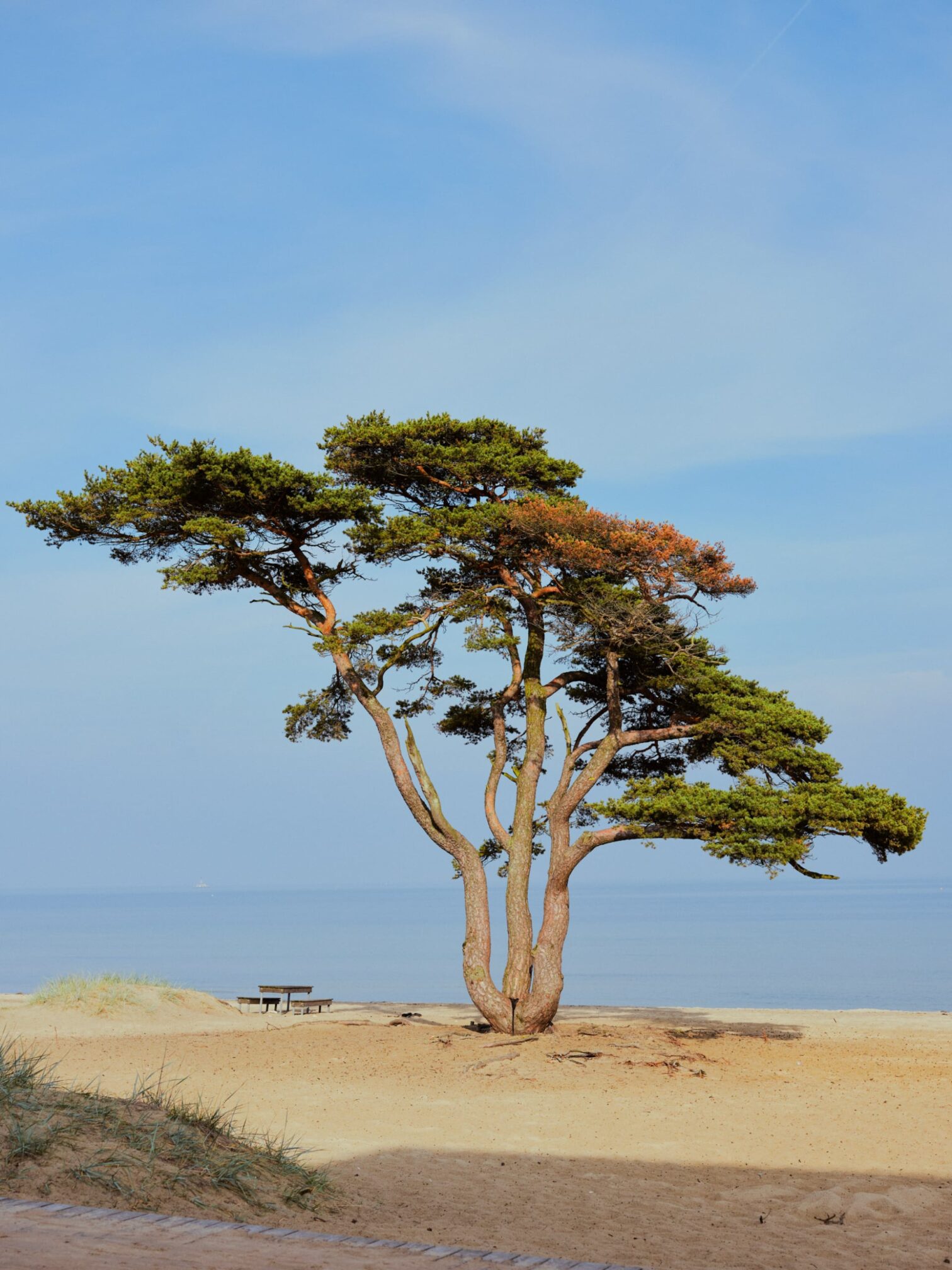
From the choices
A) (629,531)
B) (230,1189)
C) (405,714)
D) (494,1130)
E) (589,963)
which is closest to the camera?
(230,1189)

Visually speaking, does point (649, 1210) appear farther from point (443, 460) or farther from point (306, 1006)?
point (306, 1006)

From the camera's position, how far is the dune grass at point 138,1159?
6.63 meters

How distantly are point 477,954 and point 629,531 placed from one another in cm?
644

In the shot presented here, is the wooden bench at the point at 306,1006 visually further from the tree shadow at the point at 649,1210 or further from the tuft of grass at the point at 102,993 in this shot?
the tree shadow at the point at 649,1210

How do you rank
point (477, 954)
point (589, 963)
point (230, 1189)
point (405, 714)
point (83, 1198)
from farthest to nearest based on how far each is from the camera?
point (589, 963) < point (405, 714) < point (477, 954) < point (230, 1189) < point (83, 1198)

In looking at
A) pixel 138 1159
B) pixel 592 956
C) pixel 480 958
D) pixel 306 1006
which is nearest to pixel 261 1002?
pixel 306 1006

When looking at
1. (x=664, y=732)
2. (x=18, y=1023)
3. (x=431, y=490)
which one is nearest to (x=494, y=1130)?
(x=664, y=732)

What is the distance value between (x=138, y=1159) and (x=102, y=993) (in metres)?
14.1

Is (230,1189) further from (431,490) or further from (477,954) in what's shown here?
(431,490)

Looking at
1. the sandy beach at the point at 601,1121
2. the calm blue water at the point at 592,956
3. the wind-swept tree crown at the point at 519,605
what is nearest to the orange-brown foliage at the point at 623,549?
the wind-swept tree crown at the point at 519,605

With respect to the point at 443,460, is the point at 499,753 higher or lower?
lower

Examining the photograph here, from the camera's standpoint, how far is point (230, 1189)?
718 centimetres

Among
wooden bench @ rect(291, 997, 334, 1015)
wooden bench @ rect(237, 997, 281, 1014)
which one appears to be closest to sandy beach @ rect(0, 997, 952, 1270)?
wooden bench @ rect(237, 997, 281, 1014)

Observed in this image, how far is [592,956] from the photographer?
56.8 meters
